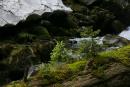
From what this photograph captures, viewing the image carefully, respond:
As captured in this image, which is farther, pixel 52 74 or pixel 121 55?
pixel 121 55

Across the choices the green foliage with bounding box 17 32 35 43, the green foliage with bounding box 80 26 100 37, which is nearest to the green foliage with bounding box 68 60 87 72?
the green foliage with bounding box 80 26 100 37

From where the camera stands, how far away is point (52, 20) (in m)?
22.1

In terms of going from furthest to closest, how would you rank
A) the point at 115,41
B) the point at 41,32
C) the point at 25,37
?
the point at 41,32 < the point at 115,41 < the point at 25,37

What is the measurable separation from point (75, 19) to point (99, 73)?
15.5m

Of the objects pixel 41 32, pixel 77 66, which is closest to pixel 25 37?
pixel 41 32

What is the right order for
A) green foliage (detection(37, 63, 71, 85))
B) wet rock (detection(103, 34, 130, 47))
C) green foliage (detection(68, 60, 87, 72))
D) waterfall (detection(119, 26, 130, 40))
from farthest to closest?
waterfall (detection(119, 26, 130, 40)) < wet rock (detection(103, 34, 130, 47)) < green foliage (detection(68, 60, 87, 72)) < green foliage (detection(37, 63, 71, 85))

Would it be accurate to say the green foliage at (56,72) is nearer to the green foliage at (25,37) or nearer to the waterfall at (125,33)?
the green foliage at (25,37)

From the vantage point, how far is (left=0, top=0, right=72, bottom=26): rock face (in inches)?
765

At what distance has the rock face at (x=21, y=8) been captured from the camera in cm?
1942

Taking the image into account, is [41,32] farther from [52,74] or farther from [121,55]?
[52,74]

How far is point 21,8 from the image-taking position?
2045 cm

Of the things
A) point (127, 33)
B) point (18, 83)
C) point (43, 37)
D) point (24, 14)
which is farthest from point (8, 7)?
point (18, 83)

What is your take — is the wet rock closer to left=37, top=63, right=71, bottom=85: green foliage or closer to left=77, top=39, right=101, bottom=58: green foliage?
left=77, top=39, right=101, bottom=58: green foliage

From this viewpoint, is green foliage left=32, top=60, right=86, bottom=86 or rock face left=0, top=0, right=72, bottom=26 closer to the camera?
green foliage left=32, top=60, right=86, bottom=86
